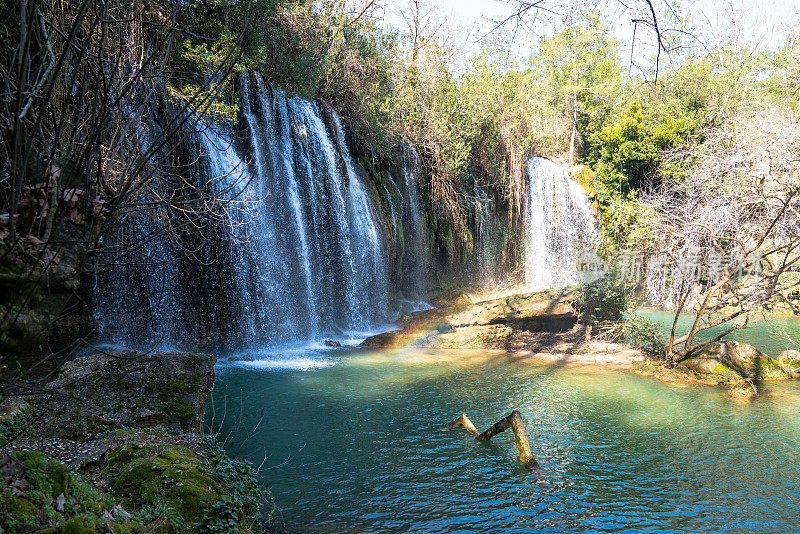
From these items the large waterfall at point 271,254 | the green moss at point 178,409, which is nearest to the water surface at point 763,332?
the large waterfall at point 271,254

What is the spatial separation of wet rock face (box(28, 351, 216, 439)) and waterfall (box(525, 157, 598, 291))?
57.4ft

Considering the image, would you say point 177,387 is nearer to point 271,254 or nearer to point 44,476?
point 44,476

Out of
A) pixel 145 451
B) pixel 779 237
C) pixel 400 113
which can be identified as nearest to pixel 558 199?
pixel 400 113

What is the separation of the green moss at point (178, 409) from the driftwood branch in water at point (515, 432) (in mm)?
3575

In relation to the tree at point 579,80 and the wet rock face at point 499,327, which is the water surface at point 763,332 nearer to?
the wet rock face at point 499,327

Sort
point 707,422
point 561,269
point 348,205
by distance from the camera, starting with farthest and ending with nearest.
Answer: point 561,269, point 348,205, point 707,422

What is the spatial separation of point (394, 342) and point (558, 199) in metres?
13.2

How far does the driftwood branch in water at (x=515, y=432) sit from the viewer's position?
5801 millimetres

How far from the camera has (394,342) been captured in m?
12.5

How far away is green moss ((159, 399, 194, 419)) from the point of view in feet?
17.6

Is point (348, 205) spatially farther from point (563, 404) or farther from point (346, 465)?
point (346, 465)

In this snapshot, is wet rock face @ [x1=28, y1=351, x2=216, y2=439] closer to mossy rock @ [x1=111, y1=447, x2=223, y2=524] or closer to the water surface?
mossy rock @ [x1=111, y1=447, x2=223, y2=524]

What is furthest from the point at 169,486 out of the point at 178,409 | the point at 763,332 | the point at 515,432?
the point at 763,332

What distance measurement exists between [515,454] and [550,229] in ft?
56.2
